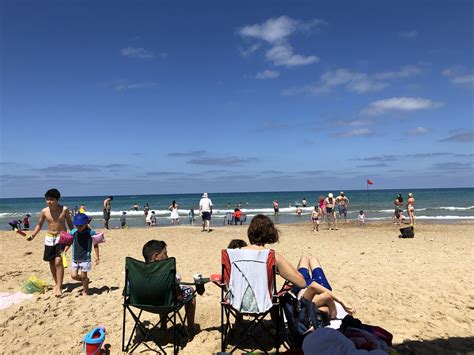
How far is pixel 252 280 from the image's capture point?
335 cm

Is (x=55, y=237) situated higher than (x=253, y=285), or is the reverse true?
(x=55, y=237)

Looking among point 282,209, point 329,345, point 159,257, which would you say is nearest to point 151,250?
point 159,257

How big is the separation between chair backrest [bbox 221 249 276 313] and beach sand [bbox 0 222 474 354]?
0.69 metres

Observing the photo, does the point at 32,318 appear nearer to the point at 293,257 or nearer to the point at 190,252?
the point at 190,252

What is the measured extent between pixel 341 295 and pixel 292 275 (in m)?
2.34

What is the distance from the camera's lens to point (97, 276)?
271 inches

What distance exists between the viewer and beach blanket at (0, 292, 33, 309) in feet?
16.7

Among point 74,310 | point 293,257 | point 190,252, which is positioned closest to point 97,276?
point 74,310

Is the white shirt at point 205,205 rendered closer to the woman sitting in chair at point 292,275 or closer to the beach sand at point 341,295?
the beach sand at point 341,295

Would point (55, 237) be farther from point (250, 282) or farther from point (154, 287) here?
point (250, 282)

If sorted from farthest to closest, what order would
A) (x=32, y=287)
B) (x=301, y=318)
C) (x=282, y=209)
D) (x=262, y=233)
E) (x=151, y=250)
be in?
(x=282, y=209) → (x=32, y=287) → (x=151, y=250) → (x=262, y=233) → (x=301, y=318)

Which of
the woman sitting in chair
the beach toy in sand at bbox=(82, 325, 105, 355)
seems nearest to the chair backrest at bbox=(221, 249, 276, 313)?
the woman sitting in chair

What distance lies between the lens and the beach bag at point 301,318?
3119mm

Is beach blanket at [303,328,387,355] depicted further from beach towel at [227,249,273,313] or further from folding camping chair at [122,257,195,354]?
folding camping chair at [122,257,195,354]
